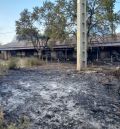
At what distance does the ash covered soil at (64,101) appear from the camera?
12297 mm

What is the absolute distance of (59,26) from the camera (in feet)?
115

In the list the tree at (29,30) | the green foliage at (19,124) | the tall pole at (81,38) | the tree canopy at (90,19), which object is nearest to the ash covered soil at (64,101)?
the green foliage at (19,124)

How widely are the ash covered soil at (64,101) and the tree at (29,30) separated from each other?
26206mm

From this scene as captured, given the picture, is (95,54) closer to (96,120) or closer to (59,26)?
(59,26)

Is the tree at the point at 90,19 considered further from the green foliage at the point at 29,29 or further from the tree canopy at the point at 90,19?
the green foliage at the point at 29,29

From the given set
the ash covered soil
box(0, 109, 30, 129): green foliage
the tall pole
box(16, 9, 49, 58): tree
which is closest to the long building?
box(16, 9, 49, 58): tree

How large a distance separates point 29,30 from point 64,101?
3277 centimetres

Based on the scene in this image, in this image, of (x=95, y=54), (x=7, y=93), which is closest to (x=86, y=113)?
(x=7, y=93)

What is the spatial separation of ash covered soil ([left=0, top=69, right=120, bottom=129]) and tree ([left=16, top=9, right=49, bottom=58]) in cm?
2621

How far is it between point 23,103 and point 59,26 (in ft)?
71.1

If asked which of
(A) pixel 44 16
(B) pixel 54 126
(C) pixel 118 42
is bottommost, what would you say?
(B) pixel 54 126

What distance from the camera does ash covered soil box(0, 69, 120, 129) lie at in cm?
1230

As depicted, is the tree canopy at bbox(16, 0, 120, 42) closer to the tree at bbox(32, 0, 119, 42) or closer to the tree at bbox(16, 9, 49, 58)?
the tree at bbox(32, 0, 119, 42)

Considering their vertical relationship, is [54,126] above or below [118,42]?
below
